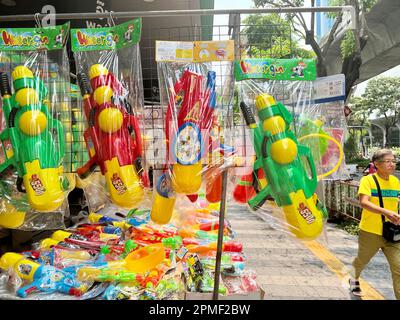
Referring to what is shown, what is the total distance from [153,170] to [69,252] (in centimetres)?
163

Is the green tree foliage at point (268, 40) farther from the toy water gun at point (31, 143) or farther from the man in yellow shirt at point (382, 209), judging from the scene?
the man in yellow shirt at point (382, 209)

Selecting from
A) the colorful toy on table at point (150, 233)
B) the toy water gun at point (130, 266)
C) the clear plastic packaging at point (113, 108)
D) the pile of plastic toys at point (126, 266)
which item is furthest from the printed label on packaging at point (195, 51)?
the colorful toy on table at point (150, 233)

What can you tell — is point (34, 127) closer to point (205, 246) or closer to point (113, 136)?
point (113, 136)

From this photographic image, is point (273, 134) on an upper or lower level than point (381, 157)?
upper

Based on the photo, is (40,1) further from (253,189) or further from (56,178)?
(253,189)

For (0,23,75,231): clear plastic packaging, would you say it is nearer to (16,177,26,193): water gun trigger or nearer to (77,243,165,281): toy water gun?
(16,177,26,193): water gun trigger

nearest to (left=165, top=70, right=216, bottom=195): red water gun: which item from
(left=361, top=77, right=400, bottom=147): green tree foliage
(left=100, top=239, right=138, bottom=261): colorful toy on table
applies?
(left=100, top=239, right=138, bottom=261): colorful toy on table

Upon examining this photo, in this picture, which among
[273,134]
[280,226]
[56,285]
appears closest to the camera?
[273,134]

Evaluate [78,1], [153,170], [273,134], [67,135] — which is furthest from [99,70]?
[78,1]

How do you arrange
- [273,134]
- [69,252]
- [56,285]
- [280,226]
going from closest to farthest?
1. [273,134]
2. [280,226]
3. [56,285]
4. [69,252]

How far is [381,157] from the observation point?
2684 millimetres

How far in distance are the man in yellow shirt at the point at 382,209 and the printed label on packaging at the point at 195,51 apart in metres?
2.02

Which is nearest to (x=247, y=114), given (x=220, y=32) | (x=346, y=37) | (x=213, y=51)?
(x=213, y=51)

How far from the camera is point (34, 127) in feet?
3.95
